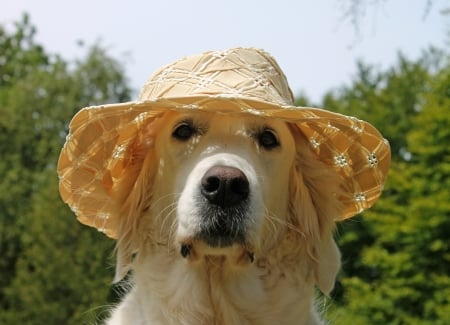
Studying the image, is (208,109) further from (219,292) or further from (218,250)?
(219,292)

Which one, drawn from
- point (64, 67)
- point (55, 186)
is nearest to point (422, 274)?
point (55, 186)

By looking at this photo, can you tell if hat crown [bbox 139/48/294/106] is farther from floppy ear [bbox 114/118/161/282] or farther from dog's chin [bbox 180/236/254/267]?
dog's chin [bbox 180/236/254/267]

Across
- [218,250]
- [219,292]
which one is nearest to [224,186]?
[218,250]

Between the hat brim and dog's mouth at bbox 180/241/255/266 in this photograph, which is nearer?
dog's mouth at bbox 180/241/255/266

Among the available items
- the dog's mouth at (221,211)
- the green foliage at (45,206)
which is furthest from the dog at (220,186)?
the green foliage at (45,206)

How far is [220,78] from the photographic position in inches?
147

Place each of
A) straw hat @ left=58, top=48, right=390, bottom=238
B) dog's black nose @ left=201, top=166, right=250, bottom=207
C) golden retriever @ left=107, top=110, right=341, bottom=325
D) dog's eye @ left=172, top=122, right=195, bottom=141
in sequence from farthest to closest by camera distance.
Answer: dog's eye @ left=172, top=122, right=195, bottom=141 < straw hat @ left=58, top=48, right=390, bottom=238 < golden retriever @ left=107, top=110, right=341, bottom=325 < dog's black nose @ left=201, top=166, right=250, bottom=207

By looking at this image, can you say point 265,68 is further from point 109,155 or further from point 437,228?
point 437,228

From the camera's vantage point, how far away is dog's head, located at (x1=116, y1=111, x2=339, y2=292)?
11.6 ft

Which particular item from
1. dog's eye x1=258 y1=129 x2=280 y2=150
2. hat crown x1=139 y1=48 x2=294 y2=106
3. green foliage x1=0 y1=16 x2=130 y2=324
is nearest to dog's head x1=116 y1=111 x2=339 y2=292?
dog's eye x1=258 y1=129 x2=280 y2=150

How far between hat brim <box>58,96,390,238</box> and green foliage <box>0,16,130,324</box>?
1820cm

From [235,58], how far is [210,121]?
30 cm

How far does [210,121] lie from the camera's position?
150 inches

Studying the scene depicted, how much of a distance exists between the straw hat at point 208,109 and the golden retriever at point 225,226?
0.28ft
